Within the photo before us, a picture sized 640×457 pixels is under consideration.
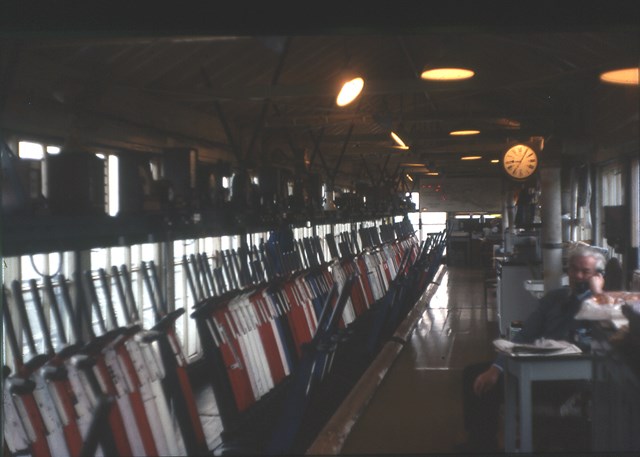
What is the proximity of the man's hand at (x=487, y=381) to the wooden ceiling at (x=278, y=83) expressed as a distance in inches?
62.1

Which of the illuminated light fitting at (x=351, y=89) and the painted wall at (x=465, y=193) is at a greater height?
the illuminated light fitting at (x=351, y=89)

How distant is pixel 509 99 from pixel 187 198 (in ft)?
15.5

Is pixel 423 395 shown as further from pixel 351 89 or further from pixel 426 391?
pixel 351 89

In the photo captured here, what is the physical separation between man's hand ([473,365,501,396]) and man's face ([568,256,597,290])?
692 mm

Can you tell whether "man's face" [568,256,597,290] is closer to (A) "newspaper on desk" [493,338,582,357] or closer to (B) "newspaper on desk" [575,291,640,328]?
(B) "newspaper on desk" [575,291,640,328]

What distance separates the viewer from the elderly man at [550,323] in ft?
12.2

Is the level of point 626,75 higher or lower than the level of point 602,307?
higher

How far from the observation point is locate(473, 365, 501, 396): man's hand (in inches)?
137

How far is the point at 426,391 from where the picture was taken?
5.23 meters

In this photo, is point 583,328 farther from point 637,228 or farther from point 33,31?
point 33,31

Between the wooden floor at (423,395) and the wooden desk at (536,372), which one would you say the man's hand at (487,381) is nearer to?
the wooden desk at (536,372)

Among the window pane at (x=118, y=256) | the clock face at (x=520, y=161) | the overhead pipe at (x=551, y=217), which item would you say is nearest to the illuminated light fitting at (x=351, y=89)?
the window pane at (x=118, y=256)

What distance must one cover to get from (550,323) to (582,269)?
335mm

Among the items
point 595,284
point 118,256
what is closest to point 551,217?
point 595,284
